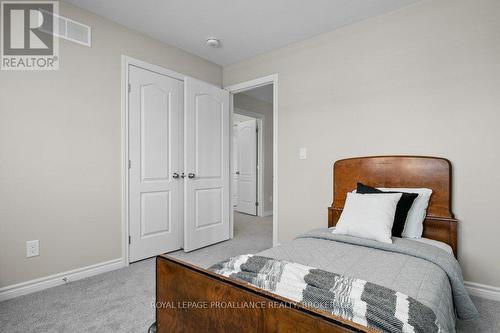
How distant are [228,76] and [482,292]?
3.54m

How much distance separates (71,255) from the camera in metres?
2.31

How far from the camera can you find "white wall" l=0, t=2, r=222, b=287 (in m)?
2.01

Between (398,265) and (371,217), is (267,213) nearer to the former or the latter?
(371,217)

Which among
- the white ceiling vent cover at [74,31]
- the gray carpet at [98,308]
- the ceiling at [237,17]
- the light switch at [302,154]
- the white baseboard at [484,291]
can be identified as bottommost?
the gray carpet at [98,308]

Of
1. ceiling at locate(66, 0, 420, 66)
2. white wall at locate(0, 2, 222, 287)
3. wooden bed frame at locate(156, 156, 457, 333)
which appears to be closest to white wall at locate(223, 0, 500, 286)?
ceiling at locate(66, 0, 420, 66)

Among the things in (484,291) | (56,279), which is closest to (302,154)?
(484,291)

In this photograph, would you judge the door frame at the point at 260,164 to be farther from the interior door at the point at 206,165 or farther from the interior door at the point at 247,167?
the interior door at the point at 206,165

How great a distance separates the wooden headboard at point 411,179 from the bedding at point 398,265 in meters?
0.43

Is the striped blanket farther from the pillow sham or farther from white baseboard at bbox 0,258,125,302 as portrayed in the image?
white baseboard at bbox 0,258,125,302

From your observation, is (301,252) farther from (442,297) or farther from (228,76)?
(228,76)

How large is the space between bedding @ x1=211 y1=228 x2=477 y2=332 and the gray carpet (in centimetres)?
49

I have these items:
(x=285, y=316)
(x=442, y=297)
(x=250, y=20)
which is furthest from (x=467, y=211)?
(x=250, y=20)

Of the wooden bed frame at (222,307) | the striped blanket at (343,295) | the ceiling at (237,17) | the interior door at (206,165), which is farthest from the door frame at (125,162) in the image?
the striped blanket at (343,295)

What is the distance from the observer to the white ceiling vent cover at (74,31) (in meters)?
2.25
